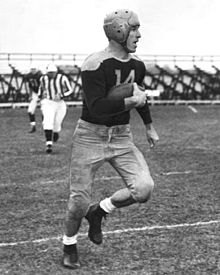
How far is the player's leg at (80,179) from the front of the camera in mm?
5270

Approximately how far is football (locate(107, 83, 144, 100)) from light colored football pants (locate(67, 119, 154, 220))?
0.33 m

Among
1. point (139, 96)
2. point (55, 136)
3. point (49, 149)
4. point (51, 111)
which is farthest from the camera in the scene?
point (55, 136)

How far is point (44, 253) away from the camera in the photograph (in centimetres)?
576

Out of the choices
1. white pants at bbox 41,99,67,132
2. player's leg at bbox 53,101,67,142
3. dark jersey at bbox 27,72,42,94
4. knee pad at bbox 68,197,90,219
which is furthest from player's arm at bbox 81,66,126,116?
dark jersey at bbox 27,72,42,94

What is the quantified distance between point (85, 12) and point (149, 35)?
2.76 metres

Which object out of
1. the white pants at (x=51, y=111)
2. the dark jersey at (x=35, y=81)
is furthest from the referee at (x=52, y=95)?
the dark jersey at (x=35, y=81)

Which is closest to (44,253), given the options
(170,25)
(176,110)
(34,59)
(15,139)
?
(15,139)

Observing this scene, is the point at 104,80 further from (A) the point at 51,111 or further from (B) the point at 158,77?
(B) the point at 158,77

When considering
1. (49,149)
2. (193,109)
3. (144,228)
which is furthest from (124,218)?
(193,109)

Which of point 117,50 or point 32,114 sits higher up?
point 117,50

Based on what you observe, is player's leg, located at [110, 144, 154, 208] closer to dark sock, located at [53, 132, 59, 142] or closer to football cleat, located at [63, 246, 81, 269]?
football cleat, located at [63, 246, 81, 269]

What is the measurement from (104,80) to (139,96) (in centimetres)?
30

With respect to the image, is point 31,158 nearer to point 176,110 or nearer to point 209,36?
point 176,110

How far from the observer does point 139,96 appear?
5.05 meters
